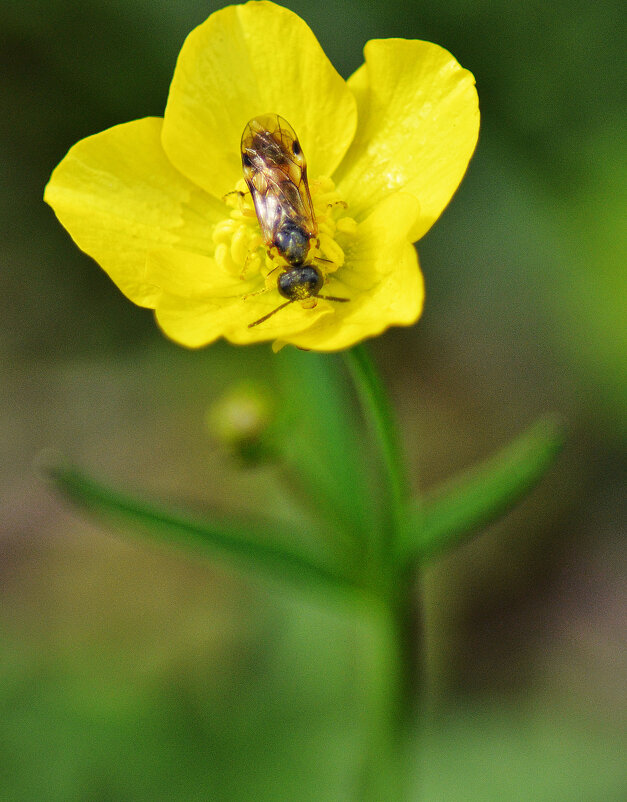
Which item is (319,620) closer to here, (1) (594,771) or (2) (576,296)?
(1) (594,771)

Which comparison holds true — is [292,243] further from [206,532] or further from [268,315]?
[206,532]

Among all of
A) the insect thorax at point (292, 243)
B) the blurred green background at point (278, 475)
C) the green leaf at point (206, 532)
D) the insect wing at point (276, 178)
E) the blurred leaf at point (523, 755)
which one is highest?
the insect wing at point (276, 178)

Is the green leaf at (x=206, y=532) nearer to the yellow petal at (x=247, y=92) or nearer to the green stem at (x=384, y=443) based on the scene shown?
the green stem at (x=384, y=443)

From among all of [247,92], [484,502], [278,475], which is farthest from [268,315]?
[278,475]

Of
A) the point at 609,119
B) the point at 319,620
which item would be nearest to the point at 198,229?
the point at 319,620

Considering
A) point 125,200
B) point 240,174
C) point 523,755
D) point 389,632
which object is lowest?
point 523,755

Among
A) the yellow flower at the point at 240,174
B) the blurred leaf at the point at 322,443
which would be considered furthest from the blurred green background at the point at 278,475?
the yellow flower at the point at 240,174
